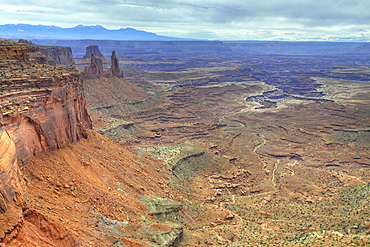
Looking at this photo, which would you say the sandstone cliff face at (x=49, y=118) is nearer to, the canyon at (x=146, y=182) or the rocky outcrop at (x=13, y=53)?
the canyon at (x=146, y=182)

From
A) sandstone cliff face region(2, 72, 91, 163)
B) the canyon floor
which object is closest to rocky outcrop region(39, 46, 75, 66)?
the canyon floor

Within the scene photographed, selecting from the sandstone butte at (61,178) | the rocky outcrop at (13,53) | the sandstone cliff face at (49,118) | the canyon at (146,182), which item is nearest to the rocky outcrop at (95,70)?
the canyon at (146,182)

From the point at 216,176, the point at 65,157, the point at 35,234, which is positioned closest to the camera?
the point at 35,234

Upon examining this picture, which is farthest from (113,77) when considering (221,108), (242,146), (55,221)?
(55,221)

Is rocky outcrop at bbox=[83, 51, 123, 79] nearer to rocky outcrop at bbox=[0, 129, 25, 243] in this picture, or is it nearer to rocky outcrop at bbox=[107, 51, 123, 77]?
rocky outcrop at bbox=[107, 51, 123, 77]

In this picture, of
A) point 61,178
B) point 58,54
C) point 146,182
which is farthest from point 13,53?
point 58,54

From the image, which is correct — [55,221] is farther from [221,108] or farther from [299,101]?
[299,101]

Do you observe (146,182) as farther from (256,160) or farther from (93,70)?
(93,70)
